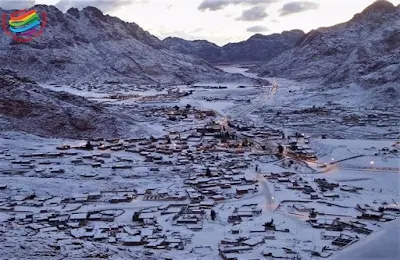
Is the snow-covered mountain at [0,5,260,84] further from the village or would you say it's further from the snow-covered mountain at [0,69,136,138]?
the village

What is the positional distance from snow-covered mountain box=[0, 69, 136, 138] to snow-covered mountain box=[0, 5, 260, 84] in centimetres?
6941

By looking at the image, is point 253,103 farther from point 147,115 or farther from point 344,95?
point 147,115

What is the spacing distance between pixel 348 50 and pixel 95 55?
274 ft

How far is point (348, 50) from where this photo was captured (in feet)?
520

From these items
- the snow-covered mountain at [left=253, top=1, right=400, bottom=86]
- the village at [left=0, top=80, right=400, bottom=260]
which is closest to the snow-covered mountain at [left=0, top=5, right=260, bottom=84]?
the snow-covered mountain at [left=253, top=1, right=400, bottom=86]

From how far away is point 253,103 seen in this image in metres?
103

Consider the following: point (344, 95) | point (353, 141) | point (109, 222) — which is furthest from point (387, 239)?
point (344, 95)

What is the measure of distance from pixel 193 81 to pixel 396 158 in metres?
116

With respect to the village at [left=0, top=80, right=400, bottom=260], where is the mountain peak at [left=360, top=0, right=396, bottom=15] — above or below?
above

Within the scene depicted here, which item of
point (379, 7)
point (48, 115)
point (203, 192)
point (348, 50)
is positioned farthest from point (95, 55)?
point (203, 192)

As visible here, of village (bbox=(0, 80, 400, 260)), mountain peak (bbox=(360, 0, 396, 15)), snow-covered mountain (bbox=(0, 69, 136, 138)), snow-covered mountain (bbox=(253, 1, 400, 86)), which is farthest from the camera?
mountain peak (bbox=(360, 0, 396, 15))

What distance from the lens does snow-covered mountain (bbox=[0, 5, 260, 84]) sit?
138 m

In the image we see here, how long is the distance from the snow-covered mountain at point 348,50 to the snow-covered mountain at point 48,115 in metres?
65.5

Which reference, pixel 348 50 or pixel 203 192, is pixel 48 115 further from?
pixel 348 50
